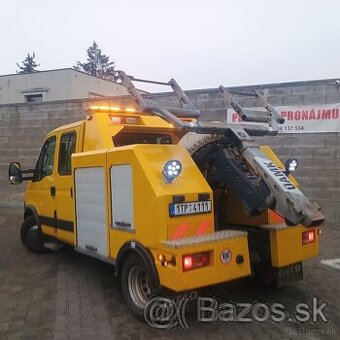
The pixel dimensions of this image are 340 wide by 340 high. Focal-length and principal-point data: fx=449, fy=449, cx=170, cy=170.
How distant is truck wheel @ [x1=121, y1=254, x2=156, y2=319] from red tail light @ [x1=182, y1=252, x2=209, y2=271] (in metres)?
0.71

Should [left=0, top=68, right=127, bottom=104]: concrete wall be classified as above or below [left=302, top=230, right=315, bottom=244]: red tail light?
above

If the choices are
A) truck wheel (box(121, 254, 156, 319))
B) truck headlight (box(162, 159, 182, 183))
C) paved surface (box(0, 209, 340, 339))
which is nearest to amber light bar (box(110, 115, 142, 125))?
truck headlight (box(162, 159, 182, 183))

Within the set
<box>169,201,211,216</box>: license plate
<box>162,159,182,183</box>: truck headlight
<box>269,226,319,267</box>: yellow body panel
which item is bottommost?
<box>269,226,319,267</box>: yellow body panel

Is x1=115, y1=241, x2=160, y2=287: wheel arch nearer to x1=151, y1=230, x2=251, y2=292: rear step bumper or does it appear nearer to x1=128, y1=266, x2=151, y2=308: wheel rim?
x1=151, y1=230, x2=251, y2=292: rear step bumper

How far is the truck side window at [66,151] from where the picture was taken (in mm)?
6355

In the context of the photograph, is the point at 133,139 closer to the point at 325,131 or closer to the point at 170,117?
the point at 170,117

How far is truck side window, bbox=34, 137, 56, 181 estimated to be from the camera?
704 cm

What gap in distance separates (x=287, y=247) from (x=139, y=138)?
8.50 feet

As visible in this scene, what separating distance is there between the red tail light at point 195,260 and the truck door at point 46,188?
3362 millimetres

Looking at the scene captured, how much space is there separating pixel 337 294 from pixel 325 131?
5428 millimetres

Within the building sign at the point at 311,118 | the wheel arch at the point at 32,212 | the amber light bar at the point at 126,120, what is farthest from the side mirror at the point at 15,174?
the building sign at the point at 311,118

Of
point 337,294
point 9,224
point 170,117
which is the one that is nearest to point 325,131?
point 337,294

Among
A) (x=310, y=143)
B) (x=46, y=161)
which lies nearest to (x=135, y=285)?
(x=46, y=161)

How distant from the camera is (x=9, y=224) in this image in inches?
430
